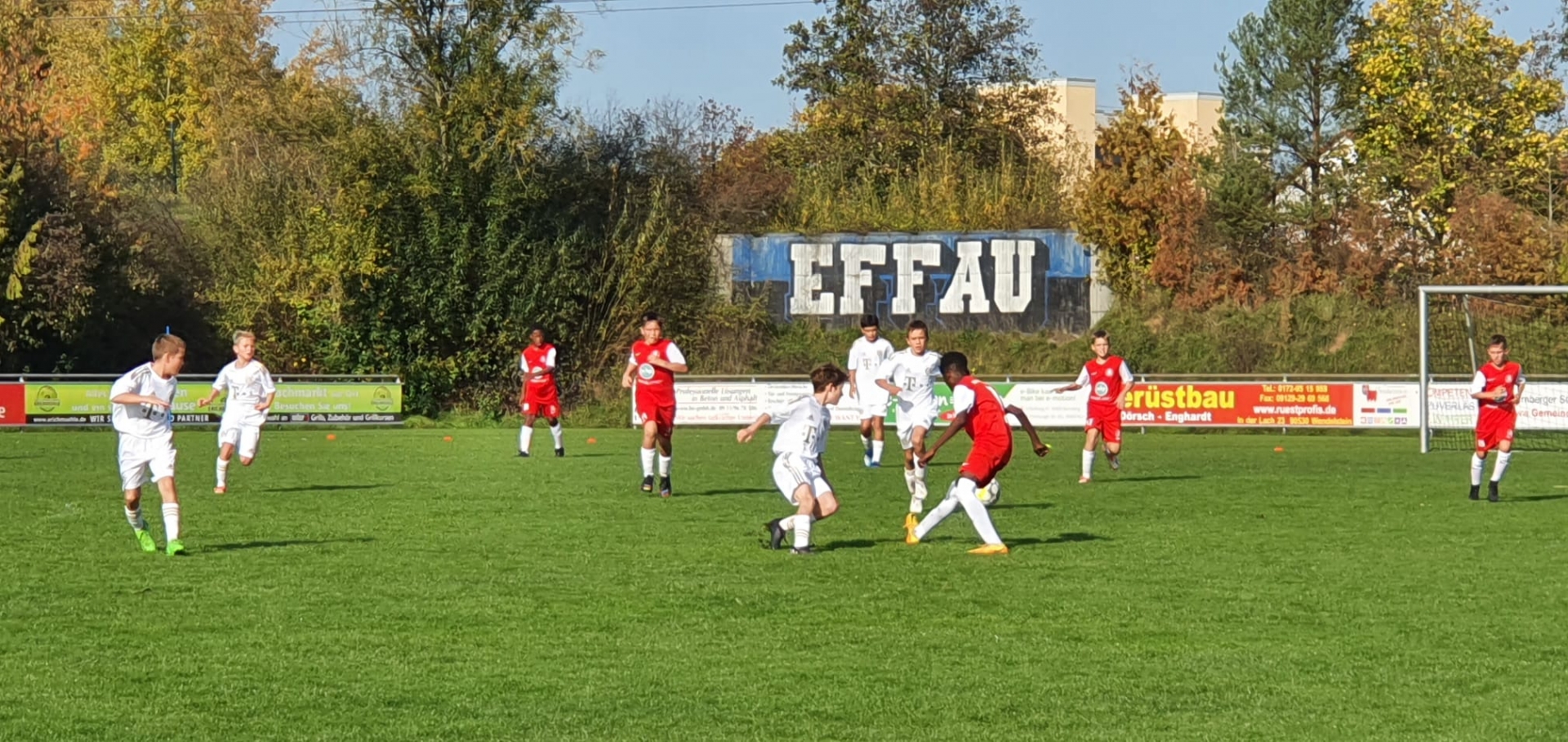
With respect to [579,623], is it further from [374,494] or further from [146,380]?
[374,494]

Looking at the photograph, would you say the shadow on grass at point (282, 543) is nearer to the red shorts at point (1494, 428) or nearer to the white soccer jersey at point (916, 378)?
the white soccer jersey at point (916, 378)

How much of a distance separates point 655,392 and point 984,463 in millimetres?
6209

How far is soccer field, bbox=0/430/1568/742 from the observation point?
23.3 feet

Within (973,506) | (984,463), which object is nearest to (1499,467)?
(984,463)

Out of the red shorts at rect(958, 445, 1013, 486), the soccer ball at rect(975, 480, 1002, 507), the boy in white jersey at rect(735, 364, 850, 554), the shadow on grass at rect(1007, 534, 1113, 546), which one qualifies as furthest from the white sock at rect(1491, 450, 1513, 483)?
the boy in white jersey at rect(735, 364, 850, 554)

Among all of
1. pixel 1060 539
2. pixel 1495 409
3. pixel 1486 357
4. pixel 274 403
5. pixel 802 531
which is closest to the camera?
pixel 802 531

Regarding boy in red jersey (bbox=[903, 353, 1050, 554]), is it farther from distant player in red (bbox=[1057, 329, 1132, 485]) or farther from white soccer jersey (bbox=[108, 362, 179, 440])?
distant player in red (bbox=[1057, 329, 1132, 485])

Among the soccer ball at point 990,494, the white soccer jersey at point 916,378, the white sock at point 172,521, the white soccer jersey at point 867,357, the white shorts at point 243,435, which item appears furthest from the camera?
the white soccer jersey at point 867,357

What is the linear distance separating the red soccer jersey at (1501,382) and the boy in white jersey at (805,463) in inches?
326

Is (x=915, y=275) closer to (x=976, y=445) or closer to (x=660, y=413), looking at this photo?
(x=660, y=413)

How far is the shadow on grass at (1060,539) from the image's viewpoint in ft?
42.9

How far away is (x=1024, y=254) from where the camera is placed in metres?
44.5

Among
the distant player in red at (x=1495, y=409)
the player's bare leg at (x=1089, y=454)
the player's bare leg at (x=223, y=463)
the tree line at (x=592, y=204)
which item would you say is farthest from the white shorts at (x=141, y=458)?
the tree line at (x=592, y=204)

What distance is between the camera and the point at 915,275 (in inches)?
1769
